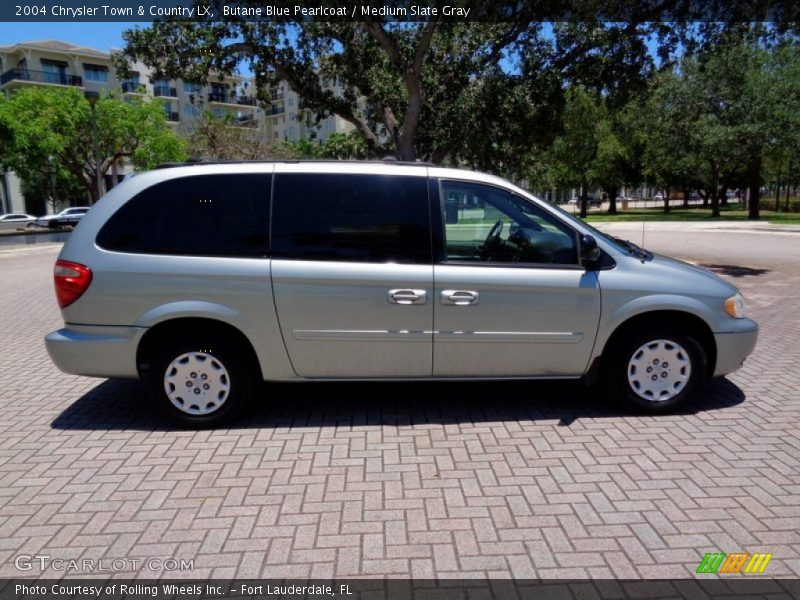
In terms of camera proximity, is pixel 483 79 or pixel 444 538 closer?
pixel 444 538

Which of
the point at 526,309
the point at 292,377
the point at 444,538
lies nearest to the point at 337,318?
the point at 292,377

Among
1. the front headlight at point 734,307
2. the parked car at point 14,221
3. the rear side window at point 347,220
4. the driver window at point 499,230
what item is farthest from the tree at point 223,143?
the front headlight at point 734,307

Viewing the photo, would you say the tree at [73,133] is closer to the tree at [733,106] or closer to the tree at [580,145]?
the tree at [580,145]

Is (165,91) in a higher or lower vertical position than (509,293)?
higher

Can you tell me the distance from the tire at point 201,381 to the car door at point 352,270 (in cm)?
42

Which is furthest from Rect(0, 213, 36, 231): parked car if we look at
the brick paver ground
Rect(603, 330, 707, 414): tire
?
Rect(603, 330, 707, 414): tire

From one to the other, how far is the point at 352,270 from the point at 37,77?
62308 mm

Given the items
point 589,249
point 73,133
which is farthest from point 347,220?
point 73,133

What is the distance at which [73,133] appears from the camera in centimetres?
3578

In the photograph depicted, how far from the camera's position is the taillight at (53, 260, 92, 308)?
418cm

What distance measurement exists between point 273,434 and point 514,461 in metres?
1.73

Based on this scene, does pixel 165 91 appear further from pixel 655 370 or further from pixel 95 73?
pixel 655 370

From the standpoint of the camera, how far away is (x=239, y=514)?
3.24 meters

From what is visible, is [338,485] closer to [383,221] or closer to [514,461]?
[514,461]
